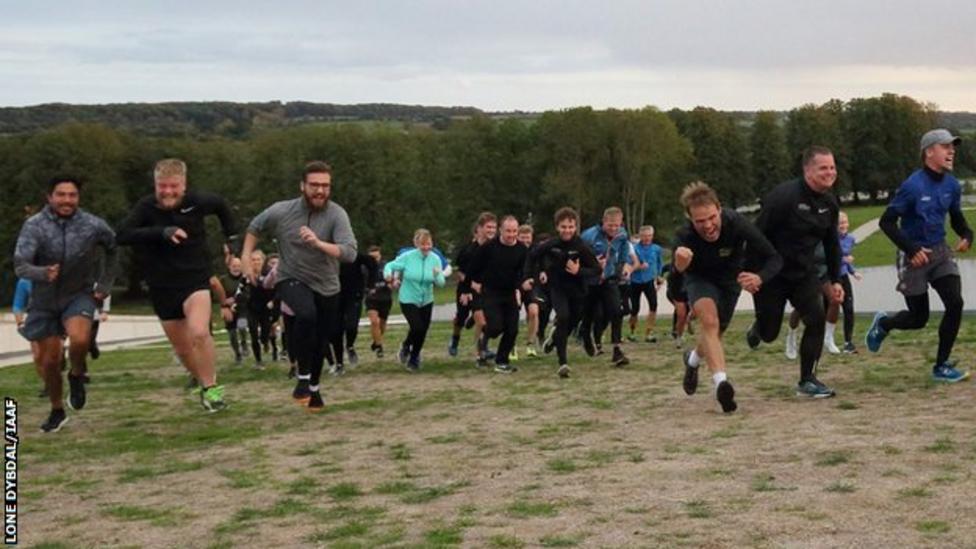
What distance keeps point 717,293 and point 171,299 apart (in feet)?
14.9

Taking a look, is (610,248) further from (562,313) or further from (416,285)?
(416,285)

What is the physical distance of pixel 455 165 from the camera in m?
95.2

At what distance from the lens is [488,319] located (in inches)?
640

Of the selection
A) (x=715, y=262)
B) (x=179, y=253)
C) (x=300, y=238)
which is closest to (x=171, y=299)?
(x=179, y=253)

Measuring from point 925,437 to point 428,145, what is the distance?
89.0m

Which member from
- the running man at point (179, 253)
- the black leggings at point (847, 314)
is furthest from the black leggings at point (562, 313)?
the running man at point (179, 253)

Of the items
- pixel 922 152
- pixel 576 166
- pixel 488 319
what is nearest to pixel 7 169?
pixel 576 166

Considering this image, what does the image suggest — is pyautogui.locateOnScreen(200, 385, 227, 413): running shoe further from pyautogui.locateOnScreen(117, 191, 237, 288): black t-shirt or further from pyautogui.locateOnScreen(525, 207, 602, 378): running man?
pyautogui.locateOnScreen(525, 207, 602, 378): running man

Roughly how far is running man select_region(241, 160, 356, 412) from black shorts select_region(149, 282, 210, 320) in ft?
1.64

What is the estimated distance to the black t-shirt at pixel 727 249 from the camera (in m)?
10.5

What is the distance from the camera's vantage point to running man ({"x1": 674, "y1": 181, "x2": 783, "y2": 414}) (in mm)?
10414

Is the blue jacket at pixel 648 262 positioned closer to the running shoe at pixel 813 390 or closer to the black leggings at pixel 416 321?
the black leggings at pixel 416 321

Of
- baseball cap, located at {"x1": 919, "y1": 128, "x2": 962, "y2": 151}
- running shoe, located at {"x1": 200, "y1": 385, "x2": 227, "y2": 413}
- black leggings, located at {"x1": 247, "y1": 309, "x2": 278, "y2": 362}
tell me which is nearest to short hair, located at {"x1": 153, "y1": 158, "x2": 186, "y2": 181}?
running shoe, located at {"x1": 200, "y1": 385, "x2": 227, "y2": 413}

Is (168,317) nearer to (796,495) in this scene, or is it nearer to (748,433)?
(748,433)
